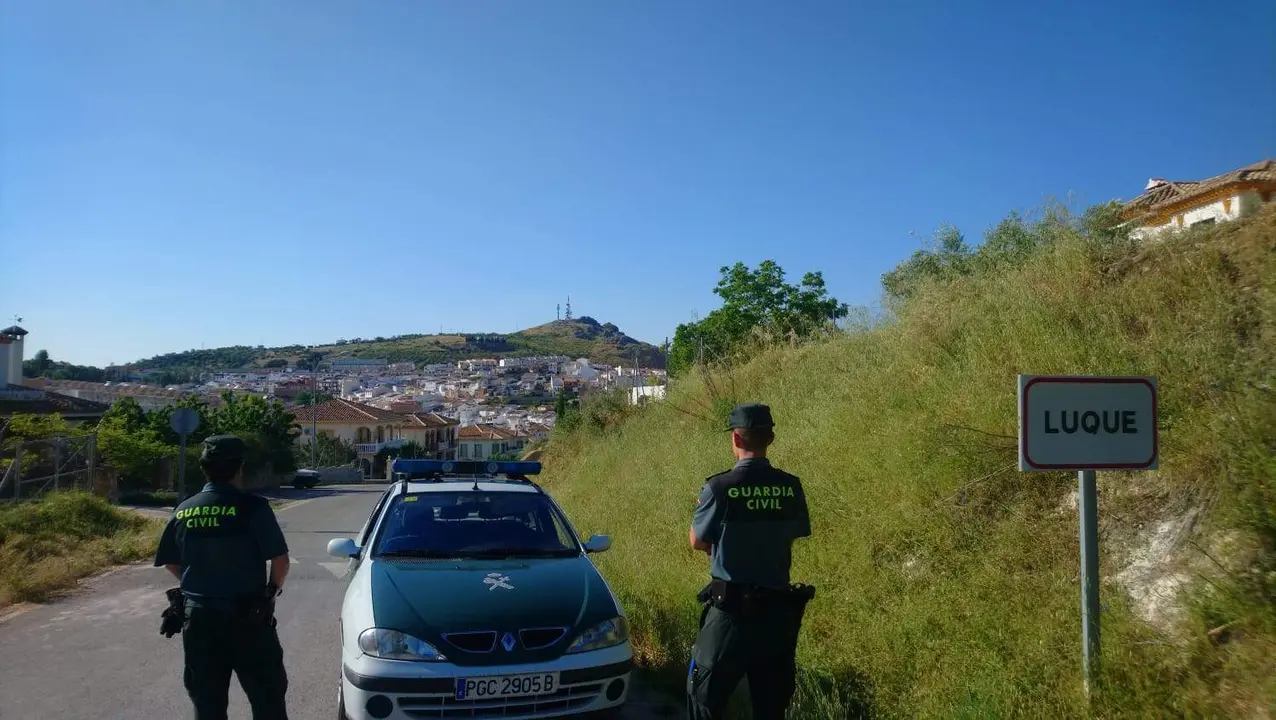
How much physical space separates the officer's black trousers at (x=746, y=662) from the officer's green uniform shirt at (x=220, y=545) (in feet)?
7.28

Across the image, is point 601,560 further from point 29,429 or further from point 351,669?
point 29,429

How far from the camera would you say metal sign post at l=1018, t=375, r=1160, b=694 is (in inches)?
137

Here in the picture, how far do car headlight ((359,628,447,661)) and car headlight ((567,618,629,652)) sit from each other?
2.55 feet

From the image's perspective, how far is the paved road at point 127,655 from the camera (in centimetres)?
521

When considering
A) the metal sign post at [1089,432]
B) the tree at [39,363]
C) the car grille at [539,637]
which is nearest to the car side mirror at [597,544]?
the car grille at [539,637]

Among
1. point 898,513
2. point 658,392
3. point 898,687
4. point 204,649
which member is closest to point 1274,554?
point 898,687

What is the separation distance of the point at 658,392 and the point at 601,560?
1097 cm

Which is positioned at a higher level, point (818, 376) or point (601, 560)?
point (818, 376)

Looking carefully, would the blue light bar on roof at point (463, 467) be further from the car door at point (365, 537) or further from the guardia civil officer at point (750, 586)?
the guardia civil officer at point (750, 586)

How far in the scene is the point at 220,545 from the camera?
402cm

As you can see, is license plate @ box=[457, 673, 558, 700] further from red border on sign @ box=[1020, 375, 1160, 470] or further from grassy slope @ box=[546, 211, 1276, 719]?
red border on sign @ box=[1020, 375, 1160, 470]

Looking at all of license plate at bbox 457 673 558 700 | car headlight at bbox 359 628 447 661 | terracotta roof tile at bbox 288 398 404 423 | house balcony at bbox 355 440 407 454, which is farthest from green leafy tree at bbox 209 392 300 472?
license plate at bbox 457 673 558 700

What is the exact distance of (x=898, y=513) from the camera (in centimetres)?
554

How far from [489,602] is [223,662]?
141 centimetres
